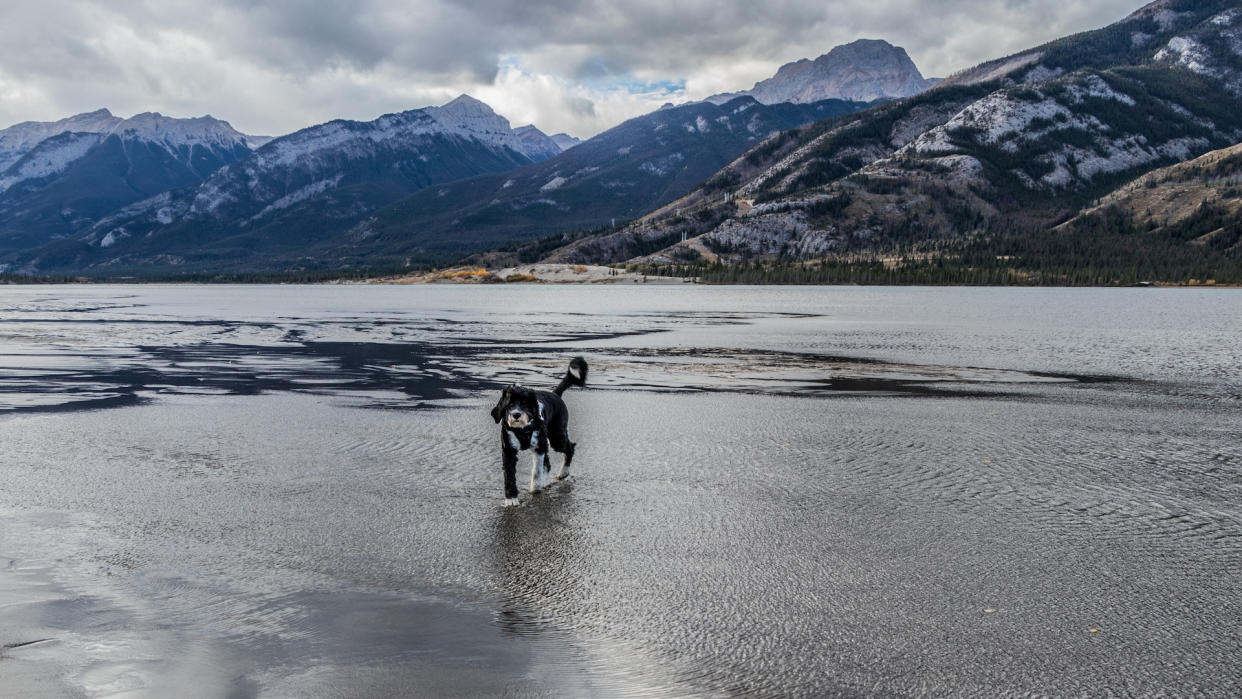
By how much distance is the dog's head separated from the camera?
12.6 meters

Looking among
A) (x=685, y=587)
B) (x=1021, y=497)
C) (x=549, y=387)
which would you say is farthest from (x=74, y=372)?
(x=1021, y=497)

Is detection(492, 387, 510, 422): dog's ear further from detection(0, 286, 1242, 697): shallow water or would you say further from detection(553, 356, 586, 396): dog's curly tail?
detection(553, 356, 586, 396): dog's curly tail

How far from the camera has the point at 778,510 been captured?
41.0 ft

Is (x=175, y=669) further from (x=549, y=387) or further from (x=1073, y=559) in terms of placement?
(x=549, y=387)

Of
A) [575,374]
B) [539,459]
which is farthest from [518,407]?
[575,374]

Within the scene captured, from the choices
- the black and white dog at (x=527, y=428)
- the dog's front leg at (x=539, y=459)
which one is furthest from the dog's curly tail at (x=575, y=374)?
the dog's front leg at (x=539, y=459)

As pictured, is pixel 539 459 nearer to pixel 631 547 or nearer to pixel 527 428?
pixel 527 428

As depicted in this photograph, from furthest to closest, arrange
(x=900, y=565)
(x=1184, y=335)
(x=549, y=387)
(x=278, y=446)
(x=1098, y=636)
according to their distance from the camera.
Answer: (x=1184, y=335)
(x=549, y=387)
(x=278, y=446)
(x=900, y=565)
(x=1098, y=636)

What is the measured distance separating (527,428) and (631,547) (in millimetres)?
3049

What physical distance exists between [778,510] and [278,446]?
1098 centimetres

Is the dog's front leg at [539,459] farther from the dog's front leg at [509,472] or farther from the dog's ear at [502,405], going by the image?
the dog's ear at [502,405]

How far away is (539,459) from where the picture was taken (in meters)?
13.7

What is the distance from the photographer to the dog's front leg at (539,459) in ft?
43.4

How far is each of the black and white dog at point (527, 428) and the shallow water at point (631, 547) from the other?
2.02ft
